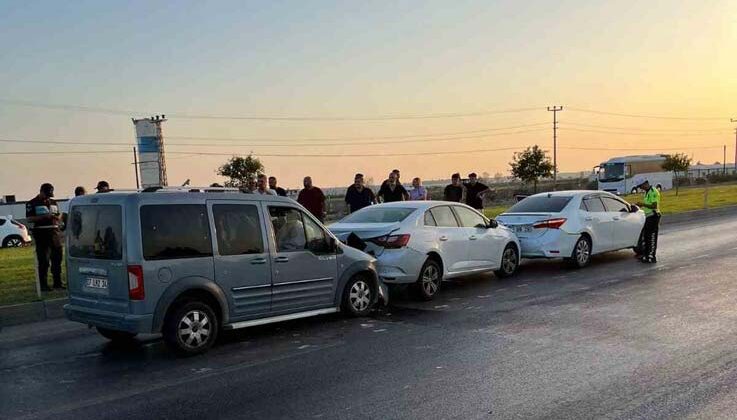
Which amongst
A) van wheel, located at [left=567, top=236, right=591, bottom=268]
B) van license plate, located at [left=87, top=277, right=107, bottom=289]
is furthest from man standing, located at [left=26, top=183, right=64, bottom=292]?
van wheel, located at [left=567, top=236, right=591, bottom=268]

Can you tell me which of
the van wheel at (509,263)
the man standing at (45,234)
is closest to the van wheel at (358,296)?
the van wheel at (509,263)

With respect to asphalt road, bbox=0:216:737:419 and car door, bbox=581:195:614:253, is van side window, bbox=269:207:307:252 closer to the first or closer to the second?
asphalt road, bbox=0:216:737:419

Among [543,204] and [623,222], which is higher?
[543,204]

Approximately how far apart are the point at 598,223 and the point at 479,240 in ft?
11.6

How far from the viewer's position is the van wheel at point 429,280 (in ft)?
31.4

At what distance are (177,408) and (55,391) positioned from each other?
A: 1.40m

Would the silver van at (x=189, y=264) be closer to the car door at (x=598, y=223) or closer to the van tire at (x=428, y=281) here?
the van tire at (x=428, y=281)

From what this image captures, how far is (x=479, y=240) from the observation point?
1088 centimetres

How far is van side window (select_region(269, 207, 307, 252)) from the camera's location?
7645 millimetres

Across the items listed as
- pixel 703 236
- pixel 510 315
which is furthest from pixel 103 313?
pixel 703 236

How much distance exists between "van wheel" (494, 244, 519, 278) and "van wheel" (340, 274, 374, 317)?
373 centimetres

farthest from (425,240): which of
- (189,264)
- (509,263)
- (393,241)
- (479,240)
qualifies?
(189,264)

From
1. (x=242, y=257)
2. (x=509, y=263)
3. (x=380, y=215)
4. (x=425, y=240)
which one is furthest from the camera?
(x=509, y=263)

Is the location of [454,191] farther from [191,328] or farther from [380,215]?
[191,328]
